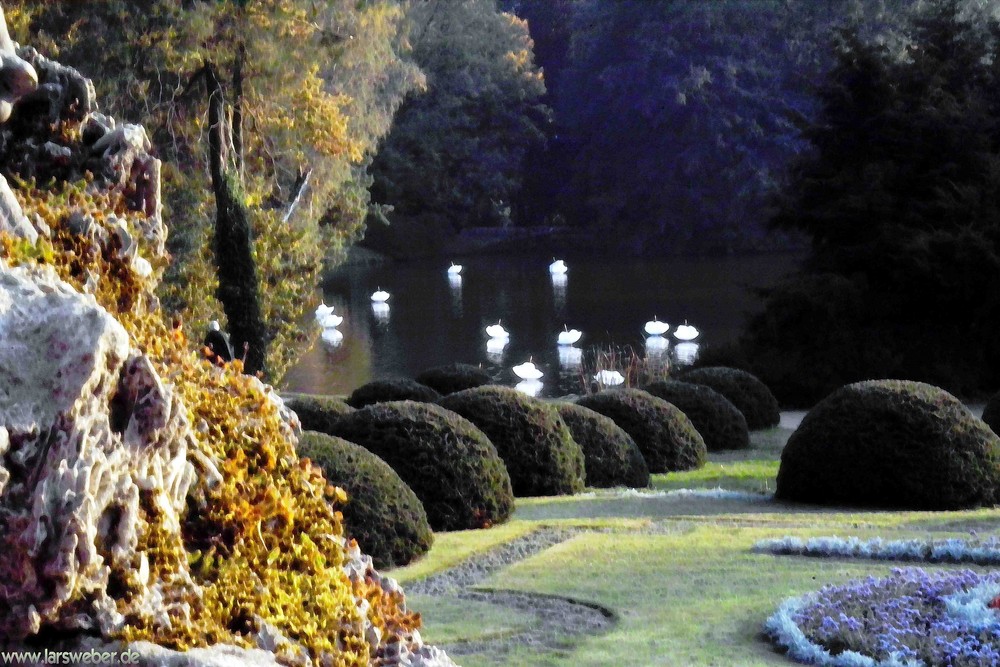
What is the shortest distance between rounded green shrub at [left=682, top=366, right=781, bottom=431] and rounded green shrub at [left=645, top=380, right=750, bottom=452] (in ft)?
4.83

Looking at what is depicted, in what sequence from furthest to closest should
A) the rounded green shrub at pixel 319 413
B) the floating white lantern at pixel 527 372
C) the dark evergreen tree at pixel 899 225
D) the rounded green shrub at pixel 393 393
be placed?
the floating white lantern at pixel 527 372 < the dark evergreen tree at pixel 899 225 < the rounded green shrub at pixel 393 393 < the rounded green shrub at pixel 319 413

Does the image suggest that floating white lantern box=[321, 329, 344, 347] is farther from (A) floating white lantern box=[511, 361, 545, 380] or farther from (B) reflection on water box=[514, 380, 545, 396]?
(A) floating white lantern box=[511, 361, 545, 380]

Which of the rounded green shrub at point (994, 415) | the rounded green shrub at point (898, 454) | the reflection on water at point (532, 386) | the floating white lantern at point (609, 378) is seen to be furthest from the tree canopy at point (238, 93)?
the rounded green shrub at point (898, 454)

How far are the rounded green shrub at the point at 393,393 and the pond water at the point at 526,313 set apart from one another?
915 cm

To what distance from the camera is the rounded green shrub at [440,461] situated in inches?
334

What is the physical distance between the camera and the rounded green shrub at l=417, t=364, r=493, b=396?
54.0 ft

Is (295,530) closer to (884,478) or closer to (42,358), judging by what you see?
(42,358)

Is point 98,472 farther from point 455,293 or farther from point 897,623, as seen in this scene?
point 455,293

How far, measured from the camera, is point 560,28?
201ft

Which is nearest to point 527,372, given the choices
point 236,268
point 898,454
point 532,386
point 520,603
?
point 532,386

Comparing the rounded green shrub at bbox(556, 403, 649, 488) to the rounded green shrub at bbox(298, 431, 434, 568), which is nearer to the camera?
the rounded green shrub at bbox(298, 431, 434, 568)

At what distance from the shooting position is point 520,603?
5965mm

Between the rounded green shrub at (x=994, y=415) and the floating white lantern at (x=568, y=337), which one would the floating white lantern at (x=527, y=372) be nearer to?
the floating white lantern at (x=568, y=337)

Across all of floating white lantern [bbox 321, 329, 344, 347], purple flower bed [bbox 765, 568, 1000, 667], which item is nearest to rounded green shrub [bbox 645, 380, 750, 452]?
purple flower bed [bbox 765, 568, 1000, 667]
